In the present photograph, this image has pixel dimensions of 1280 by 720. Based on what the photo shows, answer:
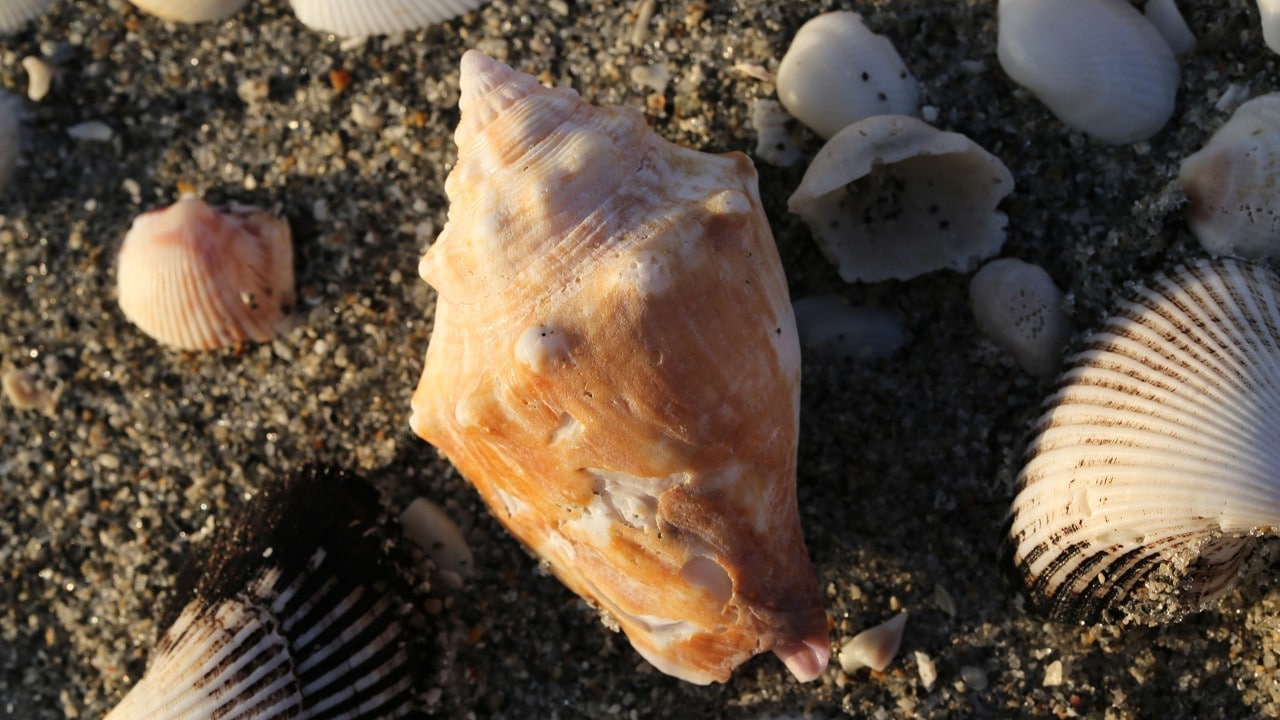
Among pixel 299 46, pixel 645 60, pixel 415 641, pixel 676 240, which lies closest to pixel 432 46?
pixel 299 46

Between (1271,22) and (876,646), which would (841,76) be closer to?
(1271,22)

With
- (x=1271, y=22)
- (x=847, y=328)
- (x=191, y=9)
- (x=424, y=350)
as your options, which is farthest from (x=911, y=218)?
(x=191, y=9)

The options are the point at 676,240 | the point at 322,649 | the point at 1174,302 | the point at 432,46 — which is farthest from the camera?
the point at 432,46

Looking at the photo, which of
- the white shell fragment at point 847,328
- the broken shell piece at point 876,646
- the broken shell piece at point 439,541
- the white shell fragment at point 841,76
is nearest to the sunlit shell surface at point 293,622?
the broken shell piece at point 439,541

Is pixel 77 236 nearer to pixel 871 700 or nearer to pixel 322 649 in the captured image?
pixel 322 649

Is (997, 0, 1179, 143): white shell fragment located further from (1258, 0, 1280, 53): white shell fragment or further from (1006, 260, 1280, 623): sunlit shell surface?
(1006, 260, 1280, 623): sunlit shell surface

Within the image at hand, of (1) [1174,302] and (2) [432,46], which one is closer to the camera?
(1) [1174,302]

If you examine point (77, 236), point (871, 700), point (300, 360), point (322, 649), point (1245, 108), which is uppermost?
point (1245, 108)
